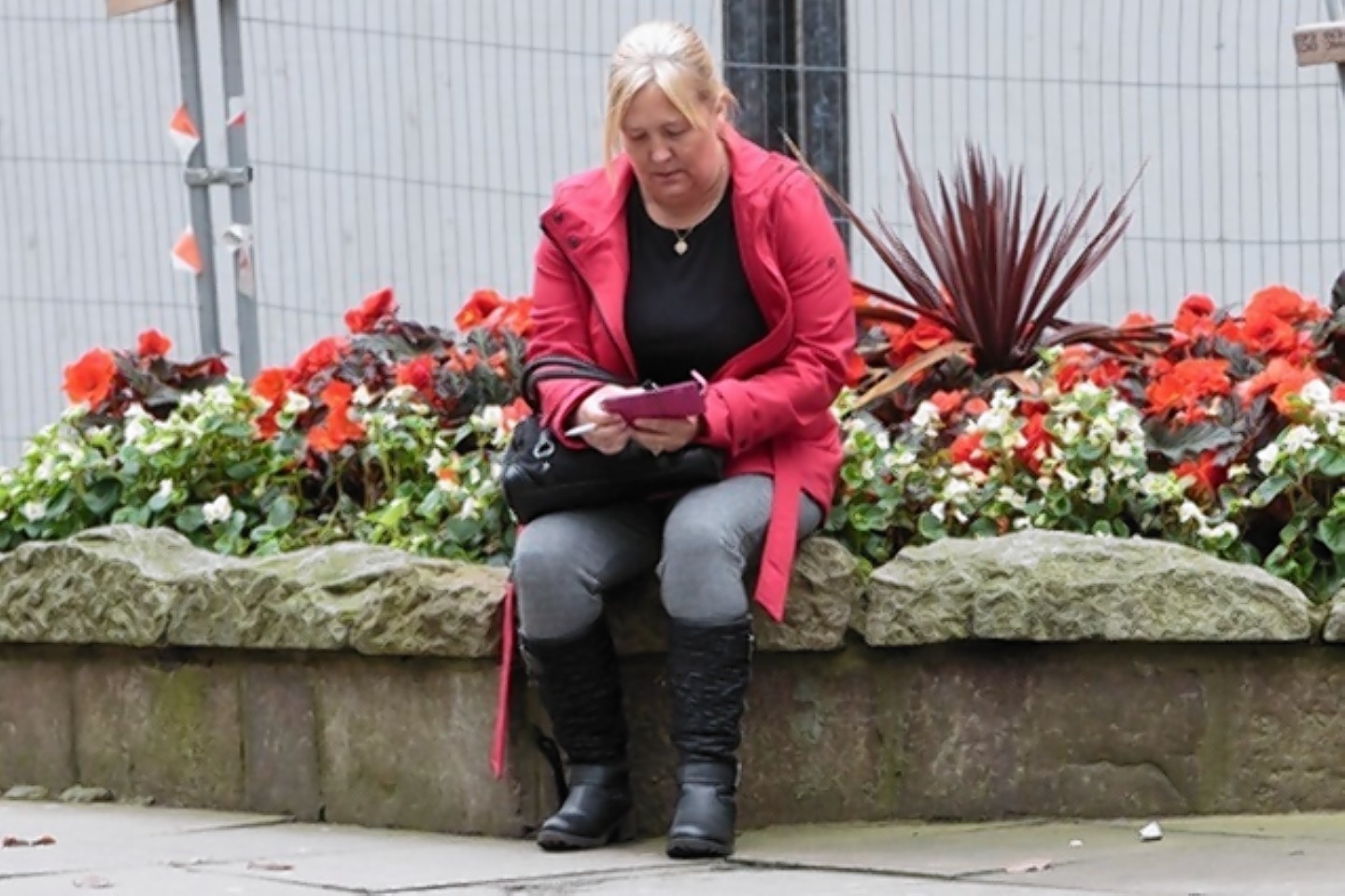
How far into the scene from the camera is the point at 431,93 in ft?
28.5

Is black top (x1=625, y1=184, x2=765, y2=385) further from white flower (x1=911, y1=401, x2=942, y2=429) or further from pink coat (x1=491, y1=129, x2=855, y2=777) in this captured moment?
white flower (x1=911, y1=401, x2=942, y2=429)

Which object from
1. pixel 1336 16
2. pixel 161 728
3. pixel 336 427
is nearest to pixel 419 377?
pixel 336 427

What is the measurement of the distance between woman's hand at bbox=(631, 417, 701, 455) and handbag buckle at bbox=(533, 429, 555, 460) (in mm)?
170

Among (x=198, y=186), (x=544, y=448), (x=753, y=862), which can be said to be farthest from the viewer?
(x=198, y=186)

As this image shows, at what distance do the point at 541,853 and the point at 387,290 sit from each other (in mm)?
1923

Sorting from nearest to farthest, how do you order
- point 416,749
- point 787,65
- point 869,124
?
1. point 416,749
2. point 787,65
3. point 869,124

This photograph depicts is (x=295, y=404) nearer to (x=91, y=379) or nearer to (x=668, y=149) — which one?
(x=91, y=379)

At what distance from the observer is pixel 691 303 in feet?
19.6

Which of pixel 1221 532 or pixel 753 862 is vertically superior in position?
pixel 1221 532

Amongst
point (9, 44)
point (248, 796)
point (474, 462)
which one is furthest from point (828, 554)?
point (9, 44)

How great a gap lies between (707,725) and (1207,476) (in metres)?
1.11

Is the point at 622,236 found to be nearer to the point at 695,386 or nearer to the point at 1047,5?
the point at 695,386

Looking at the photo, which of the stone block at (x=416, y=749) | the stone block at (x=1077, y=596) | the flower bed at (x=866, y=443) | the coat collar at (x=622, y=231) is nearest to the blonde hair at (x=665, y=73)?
the coat collar at (x=622, y=231)

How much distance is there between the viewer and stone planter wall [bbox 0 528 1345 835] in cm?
593
